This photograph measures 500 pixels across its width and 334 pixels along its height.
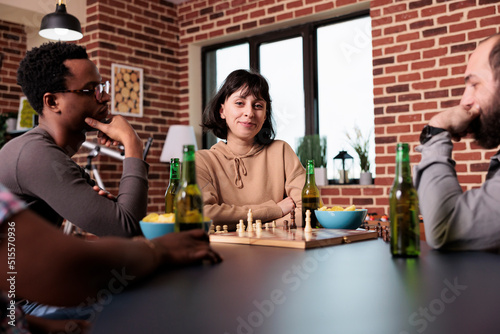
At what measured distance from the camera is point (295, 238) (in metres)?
1.26

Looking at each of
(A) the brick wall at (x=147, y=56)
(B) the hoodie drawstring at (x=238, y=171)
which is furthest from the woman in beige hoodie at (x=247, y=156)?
(A) the brick wall at (x=147, y=56)

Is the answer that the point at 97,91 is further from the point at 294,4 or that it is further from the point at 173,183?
the point at 294,4

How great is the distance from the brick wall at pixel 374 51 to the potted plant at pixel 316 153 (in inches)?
4.4

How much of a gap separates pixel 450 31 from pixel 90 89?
9.32 feet

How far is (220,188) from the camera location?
216 centimetres

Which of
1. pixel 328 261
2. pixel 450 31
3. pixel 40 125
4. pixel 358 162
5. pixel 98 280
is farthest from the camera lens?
pixel 358 162

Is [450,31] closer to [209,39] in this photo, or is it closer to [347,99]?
[347,99]

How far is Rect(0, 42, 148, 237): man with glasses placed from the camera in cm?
133

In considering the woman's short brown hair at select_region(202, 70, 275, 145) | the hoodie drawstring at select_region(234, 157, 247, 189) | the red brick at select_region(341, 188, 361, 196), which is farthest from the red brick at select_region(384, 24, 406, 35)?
the hoodie drawstring at select_region(234, 157, 247, 189)

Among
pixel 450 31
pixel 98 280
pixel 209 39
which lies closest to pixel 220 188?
pixel 98 280

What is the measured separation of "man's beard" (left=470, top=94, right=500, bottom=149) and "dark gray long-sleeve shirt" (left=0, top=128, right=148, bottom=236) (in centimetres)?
103

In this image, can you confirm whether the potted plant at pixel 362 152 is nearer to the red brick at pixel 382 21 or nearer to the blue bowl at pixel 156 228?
the red brick at pixel 382 21

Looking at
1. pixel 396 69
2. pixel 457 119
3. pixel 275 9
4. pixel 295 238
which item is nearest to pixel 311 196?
pixel 295 238

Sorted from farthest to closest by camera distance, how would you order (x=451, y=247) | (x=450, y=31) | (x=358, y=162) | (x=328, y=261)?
1. (x=358, y=162)
2. (x=450, y=31)
3. (x=451, y=247)
4. (x=328, y=261)
